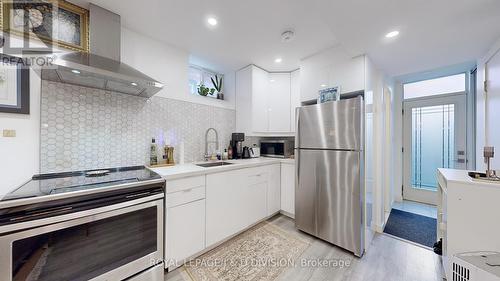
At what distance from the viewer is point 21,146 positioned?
1.38m

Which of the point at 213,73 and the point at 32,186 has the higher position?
the point at 213,73

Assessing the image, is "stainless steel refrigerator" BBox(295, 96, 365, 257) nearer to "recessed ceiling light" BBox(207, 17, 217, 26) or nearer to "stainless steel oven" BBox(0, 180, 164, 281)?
"recessed ceiling light" BBox(207, 17, 217, 26)

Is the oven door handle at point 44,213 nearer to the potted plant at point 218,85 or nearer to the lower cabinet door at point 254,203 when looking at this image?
the lower cabinet door at point 254,203

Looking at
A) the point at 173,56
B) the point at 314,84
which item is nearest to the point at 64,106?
the point at 173,56

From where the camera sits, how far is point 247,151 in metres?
2.93

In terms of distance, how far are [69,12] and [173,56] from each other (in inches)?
36.2

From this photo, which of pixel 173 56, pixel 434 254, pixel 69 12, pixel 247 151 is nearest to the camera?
pixel 69 12

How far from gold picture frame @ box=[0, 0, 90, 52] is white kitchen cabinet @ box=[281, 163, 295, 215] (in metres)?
2.64

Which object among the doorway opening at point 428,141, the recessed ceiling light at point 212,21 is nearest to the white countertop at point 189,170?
the recessed ceiling light at point 212,21

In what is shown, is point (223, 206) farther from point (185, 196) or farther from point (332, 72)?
point (332, 72)

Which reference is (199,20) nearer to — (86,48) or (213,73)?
(86,48)

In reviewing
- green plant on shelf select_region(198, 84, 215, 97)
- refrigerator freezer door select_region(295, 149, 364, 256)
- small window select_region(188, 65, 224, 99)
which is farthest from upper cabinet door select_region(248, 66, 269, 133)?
refrigerator freezer door select_region(295, 149, 364, 256)

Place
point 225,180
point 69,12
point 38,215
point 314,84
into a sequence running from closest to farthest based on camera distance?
point 38,215 < point 69,12 < point 225,180 < point 314,84

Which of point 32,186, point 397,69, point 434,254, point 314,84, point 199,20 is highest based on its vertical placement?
point 199,20
